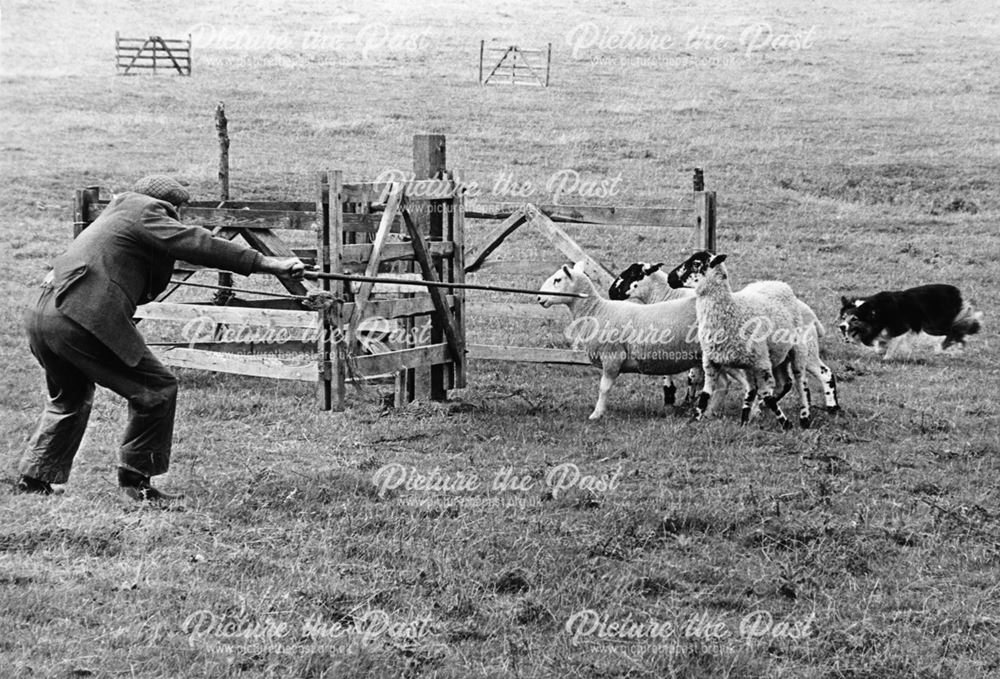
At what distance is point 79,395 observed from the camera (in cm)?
725

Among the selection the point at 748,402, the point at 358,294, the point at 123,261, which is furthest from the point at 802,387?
the point at 123,261

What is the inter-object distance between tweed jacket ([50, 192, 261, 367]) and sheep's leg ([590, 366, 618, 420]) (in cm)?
457

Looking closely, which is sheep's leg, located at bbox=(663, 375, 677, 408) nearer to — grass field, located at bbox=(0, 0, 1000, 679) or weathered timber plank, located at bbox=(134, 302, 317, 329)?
grass field, located at bbox=(0, 0, 1000, 679)

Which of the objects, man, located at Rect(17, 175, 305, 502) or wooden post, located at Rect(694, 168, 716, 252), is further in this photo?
wooden post, located at Rect(694, 168, 716, 252)

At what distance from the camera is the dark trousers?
6953 mm

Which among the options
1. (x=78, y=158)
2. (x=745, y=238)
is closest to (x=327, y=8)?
(x=78, y=158)

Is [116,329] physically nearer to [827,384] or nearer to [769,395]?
[769,395]

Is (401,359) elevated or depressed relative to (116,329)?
depressed

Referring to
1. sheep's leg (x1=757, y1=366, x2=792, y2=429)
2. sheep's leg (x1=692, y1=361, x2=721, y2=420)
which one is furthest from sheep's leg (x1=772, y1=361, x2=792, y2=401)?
sheep's leg (x1=692, y1=361, x2=721, y2=420)

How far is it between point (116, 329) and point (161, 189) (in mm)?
1087

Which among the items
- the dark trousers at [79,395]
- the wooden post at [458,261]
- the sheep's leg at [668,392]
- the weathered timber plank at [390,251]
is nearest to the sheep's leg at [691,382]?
the sheep's leg at [668,392]

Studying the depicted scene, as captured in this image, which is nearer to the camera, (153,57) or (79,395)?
(79,395)

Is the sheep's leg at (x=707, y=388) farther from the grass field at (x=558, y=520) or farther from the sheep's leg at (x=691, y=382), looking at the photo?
the sheep's leg at (x=691, y=382)

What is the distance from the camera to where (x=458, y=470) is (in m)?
8.50
